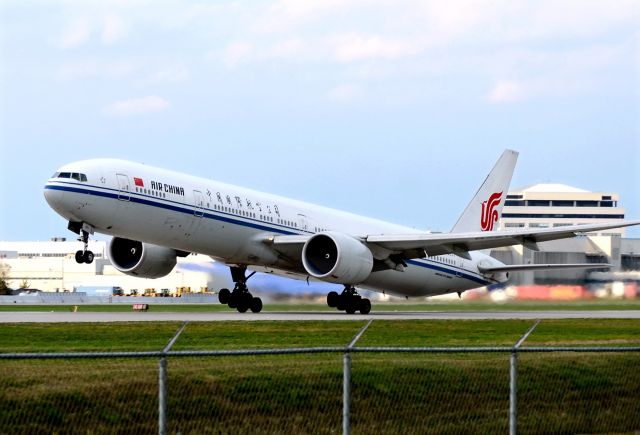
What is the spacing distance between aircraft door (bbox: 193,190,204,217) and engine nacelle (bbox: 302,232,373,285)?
4128 millimetres

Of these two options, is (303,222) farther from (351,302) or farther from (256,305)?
(256,305)

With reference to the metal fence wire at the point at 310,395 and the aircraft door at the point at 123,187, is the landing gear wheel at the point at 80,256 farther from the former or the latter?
the metal fence wire at the point at 310,395

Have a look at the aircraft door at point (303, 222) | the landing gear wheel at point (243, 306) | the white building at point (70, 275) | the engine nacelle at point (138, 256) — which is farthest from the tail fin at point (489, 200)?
the white building at point (70, 275)

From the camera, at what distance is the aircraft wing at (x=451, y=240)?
4147 cm

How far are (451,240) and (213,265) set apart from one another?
10.7 meters

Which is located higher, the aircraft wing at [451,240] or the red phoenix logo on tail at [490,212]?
the red phoenix logo on tail at [490,212]

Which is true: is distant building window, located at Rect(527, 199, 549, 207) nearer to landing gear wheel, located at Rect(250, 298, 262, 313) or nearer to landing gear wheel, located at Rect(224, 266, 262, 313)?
landing gear wheel, located at Rect(224, 266, 262, 313)

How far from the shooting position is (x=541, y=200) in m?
198

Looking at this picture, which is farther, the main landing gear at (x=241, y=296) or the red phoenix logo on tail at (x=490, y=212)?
the red phoenix logo on tail at (x=490, y=212)

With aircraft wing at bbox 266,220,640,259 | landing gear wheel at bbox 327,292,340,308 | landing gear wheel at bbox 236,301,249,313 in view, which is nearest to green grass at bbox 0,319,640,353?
aircraft wing at bbox 266,220,640,259

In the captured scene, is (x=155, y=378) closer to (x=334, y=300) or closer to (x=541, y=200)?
(x=334, y=300)

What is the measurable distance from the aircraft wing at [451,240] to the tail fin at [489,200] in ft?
28.7

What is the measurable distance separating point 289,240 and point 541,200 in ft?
526

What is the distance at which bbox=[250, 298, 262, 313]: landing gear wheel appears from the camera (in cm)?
4509
